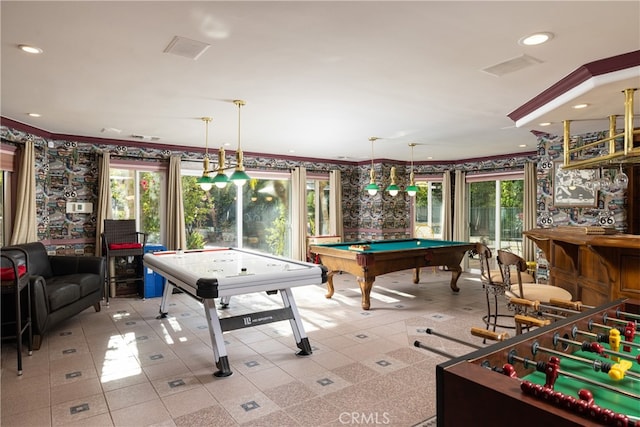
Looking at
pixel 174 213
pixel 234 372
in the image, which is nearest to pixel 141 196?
pixel 174 213

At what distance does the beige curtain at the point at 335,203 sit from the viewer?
31.1ft

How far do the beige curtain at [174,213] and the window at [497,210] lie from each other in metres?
6.53

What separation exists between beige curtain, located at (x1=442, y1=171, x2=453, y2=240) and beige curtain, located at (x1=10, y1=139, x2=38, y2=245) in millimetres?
8145

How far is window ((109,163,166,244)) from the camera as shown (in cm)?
701

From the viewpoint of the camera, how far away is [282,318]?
13.5 feet

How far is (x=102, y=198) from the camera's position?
6.56m

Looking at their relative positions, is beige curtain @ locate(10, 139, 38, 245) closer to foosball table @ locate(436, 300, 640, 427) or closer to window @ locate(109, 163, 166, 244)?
window @ locate(109, 163, 166, 244)

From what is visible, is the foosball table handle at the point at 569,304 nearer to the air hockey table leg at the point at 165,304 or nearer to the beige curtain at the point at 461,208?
the air hockey table leg at the point at 165,304

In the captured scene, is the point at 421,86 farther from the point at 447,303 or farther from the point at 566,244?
the point at 447,303

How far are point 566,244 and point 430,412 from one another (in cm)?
306

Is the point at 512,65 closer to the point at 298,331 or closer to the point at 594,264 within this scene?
the point at 594,264

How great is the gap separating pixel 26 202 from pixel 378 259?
501 cm

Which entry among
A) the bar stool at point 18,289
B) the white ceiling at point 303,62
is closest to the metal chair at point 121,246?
the white ceiling at point 303,62

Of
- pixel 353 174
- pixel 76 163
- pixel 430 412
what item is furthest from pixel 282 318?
pixel 353 174
